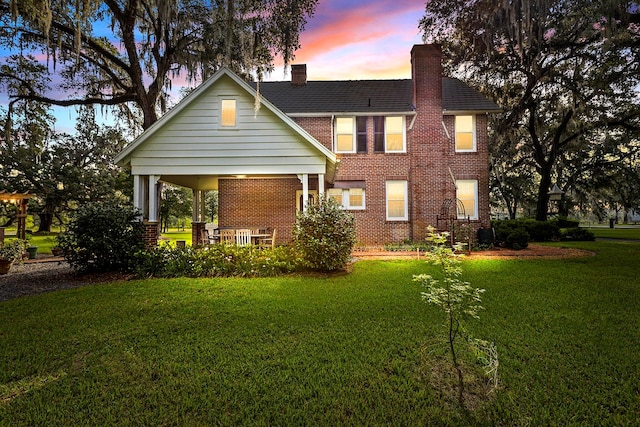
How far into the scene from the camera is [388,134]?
16.1 meters

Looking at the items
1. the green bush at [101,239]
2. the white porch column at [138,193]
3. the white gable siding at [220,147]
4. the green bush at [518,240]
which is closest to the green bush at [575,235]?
the green bush at [518,240]

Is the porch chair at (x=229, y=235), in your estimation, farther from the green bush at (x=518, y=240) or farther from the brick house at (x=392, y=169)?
the green bush at (x=518, y=240)

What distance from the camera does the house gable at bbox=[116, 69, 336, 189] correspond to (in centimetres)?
1085

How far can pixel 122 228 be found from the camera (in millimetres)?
9594

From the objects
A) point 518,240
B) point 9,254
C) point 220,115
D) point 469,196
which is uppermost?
point 220,115

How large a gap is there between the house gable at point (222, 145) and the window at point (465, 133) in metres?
8.01

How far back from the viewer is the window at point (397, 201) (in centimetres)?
1580

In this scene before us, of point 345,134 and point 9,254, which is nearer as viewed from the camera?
point 9,254

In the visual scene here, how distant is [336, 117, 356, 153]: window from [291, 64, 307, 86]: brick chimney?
401 cm

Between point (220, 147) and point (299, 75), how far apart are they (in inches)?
378

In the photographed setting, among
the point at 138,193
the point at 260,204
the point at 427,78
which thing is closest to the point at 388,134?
the point at 427,78

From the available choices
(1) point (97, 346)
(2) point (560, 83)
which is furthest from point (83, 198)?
(2) point (560, 83)

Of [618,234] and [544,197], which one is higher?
[544,197]

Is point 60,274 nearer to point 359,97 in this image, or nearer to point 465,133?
point 359,97
